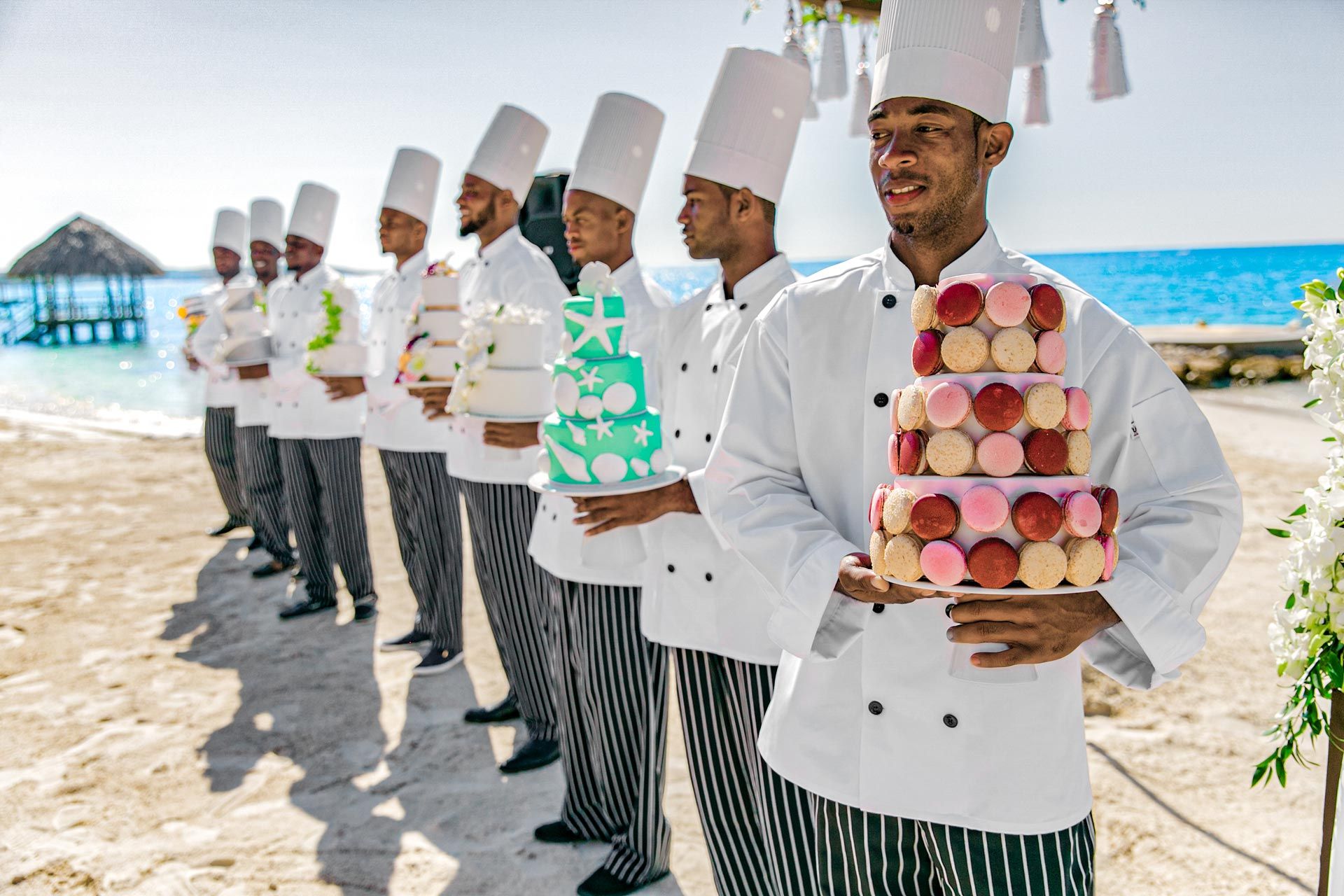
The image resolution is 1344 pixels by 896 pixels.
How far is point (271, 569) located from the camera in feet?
22.4

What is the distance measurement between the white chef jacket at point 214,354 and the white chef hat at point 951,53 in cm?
633

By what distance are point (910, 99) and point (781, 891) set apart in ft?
5.32

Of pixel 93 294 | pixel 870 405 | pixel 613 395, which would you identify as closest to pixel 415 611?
pixel 613 395

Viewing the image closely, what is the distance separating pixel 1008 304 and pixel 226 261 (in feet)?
27.3

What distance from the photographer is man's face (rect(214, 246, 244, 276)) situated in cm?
838

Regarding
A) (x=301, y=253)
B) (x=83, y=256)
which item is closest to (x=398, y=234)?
(x=301, y=253)

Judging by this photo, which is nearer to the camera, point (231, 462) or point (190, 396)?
point (231, 462)

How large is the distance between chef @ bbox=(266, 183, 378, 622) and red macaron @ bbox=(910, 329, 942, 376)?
4.69 meters

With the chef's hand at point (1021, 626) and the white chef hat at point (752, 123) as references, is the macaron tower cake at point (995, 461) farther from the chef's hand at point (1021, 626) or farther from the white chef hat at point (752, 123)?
the white chef hat at point (752, 123)

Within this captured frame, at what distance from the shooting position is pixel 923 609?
64.7 inches

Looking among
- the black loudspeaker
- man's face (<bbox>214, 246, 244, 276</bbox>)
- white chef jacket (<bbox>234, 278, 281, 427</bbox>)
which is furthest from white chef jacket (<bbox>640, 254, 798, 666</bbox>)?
man's face (<bbox>214, 246, 244, 276</bbox>)

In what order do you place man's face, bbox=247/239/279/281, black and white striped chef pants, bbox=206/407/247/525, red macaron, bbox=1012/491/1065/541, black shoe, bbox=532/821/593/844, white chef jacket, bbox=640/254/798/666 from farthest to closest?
black and white striped chef pants, bbox=206/407/247/525
man's face, bbox=247/239/279/281
black shoe, bbox=532/821/593/844
white chef jacket, bbox=640/254/798/666
red macaron, bbox=1012/491/1065/541

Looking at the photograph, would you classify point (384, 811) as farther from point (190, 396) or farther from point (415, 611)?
point (190, 396)

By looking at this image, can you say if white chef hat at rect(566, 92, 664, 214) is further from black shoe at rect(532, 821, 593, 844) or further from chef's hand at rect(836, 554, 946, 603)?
chef's hand at rect(836, 554, 946, 603)
